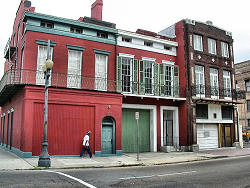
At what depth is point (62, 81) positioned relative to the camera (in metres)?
16.4

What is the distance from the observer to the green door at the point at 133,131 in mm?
18500

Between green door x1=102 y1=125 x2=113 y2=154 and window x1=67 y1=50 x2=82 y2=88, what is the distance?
3325 mm

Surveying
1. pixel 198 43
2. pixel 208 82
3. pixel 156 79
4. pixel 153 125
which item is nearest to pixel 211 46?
pixel 198 43

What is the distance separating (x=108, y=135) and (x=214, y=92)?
10487 mm

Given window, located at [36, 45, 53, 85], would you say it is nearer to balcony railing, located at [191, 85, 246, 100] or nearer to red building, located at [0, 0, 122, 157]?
red building, located at [0, 0, 122, 157]

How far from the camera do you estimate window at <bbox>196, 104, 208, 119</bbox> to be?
2117 cm

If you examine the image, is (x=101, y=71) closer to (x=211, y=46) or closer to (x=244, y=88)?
(x=211, y=46)

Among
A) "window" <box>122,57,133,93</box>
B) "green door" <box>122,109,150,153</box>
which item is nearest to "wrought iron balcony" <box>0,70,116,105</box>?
"window" <box>122,57,133,93</box>

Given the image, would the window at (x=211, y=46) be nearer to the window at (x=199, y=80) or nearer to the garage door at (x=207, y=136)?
the window at (x=199, y=80)

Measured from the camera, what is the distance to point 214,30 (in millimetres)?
23125

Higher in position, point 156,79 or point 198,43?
point 198,43

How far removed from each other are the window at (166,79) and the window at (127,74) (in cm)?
272

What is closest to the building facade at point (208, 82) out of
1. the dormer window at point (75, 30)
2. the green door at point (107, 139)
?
the green door at point (107, 139)

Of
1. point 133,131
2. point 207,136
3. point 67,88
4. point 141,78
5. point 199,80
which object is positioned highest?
point 199,80
